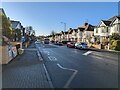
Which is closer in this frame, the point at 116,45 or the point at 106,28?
the point at 116,45

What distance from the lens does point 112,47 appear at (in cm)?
4619

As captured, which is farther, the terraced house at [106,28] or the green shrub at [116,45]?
the terraced house at [106,28]

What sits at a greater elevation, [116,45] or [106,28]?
[106,28]

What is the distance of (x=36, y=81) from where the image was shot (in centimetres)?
1035

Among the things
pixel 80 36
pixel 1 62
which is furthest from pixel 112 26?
pixel 1 62

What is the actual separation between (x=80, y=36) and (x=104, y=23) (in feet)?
105

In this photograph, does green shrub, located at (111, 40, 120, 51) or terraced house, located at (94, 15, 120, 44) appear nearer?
green shrub, located at (111, 40, 120, 51)

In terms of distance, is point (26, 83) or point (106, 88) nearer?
point (106, 88)

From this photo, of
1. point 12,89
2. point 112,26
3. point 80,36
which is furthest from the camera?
point 80,36

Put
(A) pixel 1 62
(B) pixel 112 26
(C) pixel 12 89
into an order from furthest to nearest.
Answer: (B) pixel 112 26
(A) pixel 1 62
(C) pixel 12 89

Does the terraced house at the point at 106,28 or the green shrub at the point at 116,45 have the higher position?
the terraced house at the point at 106,28

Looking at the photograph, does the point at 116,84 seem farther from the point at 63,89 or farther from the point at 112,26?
the point at 112,26

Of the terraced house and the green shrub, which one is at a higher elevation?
the terraced house

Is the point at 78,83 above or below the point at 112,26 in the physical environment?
below
